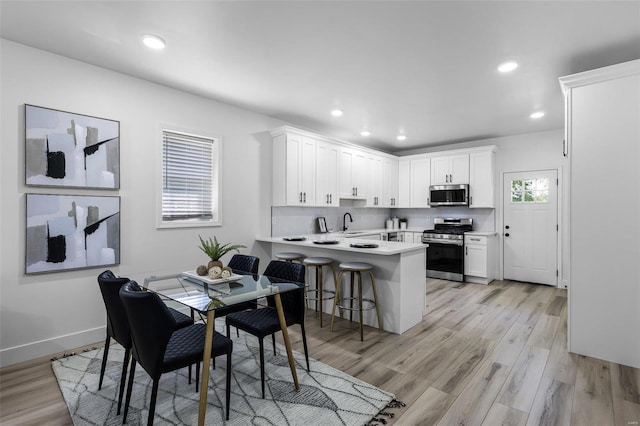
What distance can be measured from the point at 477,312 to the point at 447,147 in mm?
3726

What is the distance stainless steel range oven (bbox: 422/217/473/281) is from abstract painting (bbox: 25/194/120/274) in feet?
16.9

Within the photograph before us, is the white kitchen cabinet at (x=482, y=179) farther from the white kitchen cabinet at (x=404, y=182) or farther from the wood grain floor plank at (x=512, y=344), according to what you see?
the wood grain floor plank at (x=512, y=344)

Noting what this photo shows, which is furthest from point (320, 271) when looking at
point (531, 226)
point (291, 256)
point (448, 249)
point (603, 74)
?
point (531, 226)

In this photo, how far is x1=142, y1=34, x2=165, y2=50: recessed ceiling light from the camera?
2.54 meters

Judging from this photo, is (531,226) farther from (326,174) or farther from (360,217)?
(326,174)

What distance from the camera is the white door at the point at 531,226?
5.40m

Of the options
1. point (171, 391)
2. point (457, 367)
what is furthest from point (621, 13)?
point (171, 391)

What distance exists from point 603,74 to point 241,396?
386 cm

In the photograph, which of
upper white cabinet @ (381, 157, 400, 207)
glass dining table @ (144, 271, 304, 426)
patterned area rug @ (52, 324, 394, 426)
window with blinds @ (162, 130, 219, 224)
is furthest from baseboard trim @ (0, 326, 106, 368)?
upper white cabinet @ (381, 157, 400, 207)

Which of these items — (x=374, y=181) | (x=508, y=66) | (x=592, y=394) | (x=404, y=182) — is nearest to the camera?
(x=592, y=394)

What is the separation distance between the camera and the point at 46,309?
282 cm

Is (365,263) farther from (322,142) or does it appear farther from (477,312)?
(322,142)

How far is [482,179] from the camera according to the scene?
581cm

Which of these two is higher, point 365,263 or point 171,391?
point 365,263
